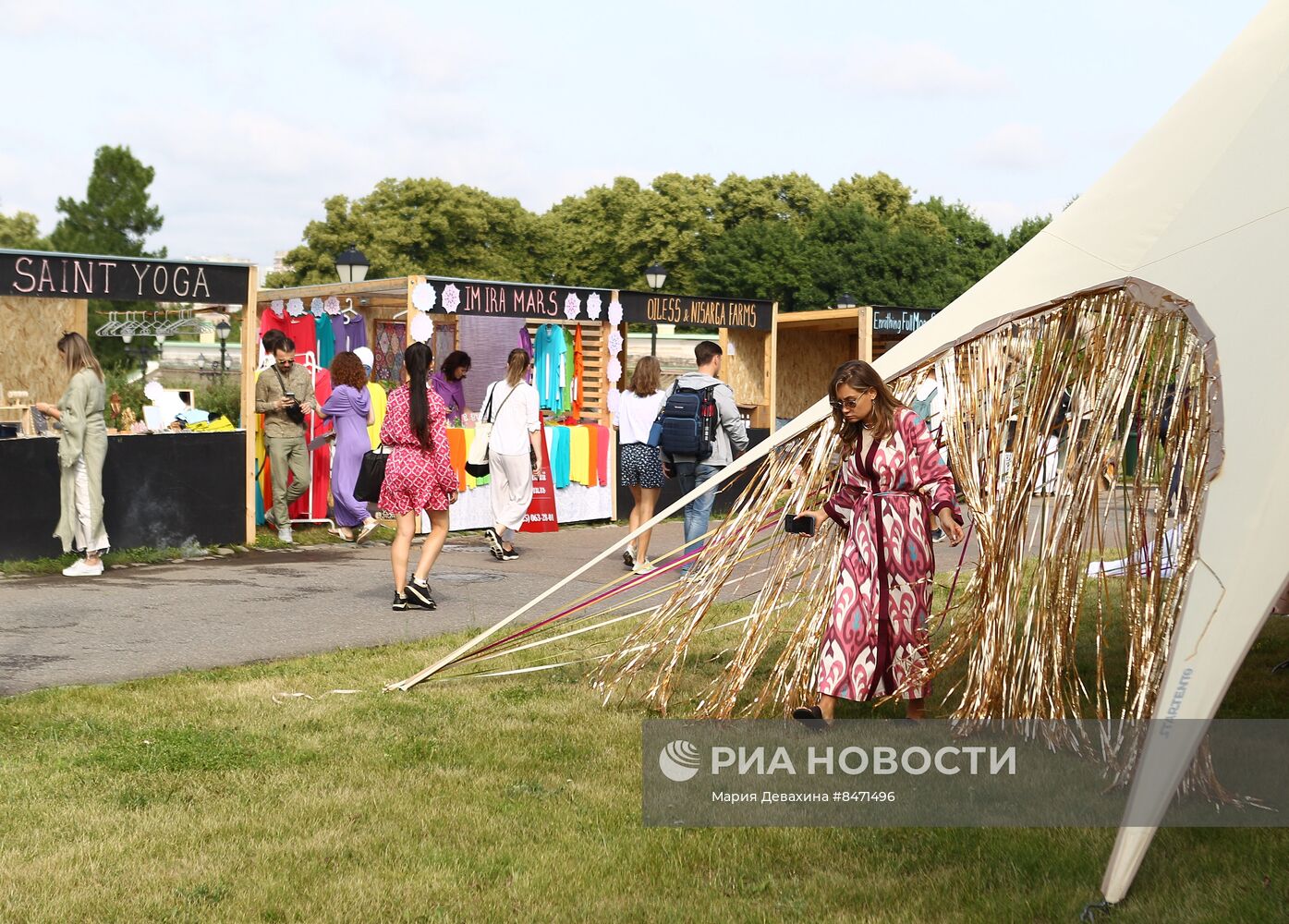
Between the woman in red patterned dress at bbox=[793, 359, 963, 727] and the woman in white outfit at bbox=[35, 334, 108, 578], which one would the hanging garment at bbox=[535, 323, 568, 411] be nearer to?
the woman in white outfit at bbox=[35, 334, 108, 578]

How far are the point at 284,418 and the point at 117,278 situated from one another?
223 centimetres

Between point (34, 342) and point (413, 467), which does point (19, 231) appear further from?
point (413, 467)

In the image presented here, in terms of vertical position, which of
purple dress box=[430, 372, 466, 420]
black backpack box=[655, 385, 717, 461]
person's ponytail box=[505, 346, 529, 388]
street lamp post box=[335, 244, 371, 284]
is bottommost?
black backpack box=[655, 385, 717, 461]

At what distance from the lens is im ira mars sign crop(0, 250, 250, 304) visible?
10.2 m

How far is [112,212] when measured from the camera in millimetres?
41250

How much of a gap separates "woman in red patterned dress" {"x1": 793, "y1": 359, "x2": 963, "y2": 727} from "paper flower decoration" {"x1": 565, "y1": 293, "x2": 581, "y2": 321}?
29.3 ft

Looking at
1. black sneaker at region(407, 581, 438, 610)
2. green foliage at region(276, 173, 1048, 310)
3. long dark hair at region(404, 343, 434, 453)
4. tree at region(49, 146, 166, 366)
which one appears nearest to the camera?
long dark hair at region(404, 343, 434, 453)

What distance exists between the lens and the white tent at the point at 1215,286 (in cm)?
367

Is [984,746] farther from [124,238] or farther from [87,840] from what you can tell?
[124,238]

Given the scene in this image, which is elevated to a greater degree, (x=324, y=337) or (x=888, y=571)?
(x=324, y=337)

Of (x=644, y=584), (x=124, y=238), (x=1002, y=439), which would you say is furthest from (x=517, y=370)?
(x=124, y=238)

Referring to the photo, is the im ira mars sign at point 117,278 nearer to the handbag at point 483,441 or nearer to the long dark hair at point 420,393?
the handbag at point 483,441

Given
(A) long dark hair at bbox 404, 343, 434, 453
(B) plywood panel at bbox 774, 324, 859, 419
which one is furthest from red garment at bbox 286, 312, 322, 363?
(B) plywood panel at bbox 774, 324, 859, 419

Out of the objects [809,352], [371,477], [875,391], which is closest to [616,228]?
[809,352]
